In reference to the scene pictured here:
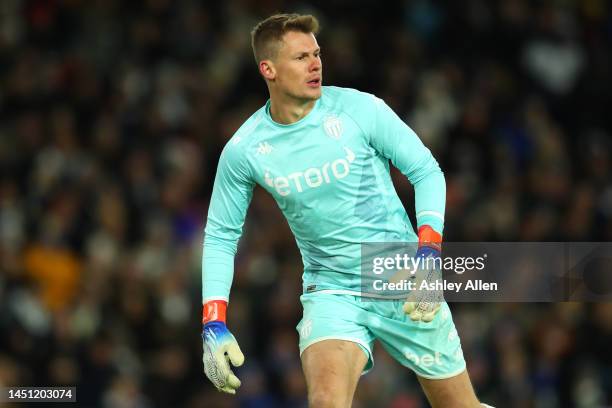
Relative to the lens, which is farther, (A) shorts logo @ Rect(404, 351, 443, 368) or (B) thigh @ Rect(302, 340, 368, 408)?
(A) shorts logo @ Rect(404, 351, 443, 368)

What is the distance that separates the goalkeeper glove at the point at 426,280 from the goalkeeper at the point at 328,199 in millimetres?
136

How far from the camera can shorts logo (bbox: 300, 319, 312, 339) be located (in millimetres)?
6336

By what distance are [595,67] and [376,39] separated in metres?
2.47

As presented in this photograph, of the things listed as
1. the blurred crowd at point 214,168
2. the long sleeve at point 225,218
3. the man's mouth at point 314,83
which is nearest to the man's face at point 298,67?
the man's mouth at point 314,83

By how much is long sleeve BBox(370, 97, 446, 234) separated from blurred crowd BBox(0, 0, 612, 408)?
180 inches

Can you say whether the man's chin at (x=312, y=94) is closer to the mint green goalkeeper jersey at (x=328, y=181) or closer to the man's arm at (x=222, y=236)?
the mint green goalkeeper jersey at (x=328, y=181)

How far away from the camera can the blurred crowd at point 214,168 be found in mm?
10664

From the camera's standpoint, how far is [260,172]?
21.1 feet

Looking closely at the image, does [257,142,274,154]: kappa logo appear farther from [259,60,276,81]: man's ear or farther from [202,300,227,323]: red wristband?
[202,300,227,323]: red wristband

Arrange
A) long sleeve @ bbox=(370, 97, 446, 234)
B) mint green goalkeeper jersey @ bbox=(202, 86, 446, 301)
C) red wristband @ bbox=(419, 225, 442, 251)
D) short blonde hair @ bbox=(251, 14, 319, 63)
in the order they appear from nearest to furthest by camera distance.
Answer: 1. red wristband @ bbox=(419, 225, 442, 251)
2. long sleeve @ bbox=(370, 97, 446, 234)
3. mint green goalkeeper jersey @ bbox=(202, 86, 446, 301)
4. short blonde hair @ bbox=(251, 14, 319, 63)

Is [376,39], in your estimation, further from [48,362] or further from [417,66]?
[48,362]

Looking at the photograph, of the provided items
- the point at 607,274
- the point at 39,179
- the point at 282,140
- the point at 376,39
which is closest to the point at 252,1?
the point at 376,39

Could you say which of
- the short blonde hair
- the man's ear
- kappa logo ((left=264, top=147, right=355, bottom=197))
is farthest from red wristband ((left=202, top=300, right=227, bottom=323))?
the short blonde hair

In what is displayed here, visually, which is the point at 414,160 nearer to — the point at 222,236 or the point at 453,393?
the point at 222,236
